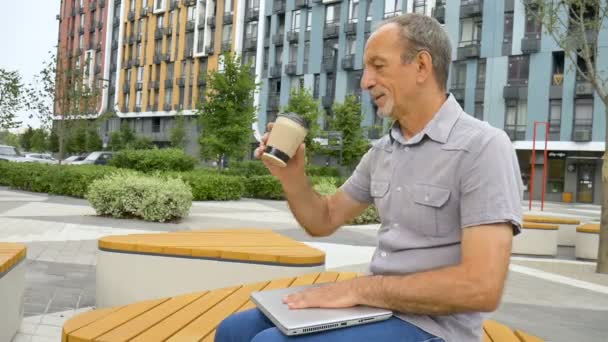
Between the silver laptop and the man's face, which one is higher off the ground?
the man's face

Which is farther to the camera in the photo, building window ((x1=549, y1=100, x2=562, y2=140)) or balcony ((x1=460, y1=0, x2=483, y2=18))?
balcony ((x1=460, y1=0, x2=483, y2=18))

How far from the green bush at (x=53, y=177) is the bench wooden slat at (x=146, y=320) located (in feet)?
50.6

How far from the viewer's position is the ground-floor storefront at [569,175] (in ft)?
120

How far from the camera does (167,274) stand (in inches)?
182

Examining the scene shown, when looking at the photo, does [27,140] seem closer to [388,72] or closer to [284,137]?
[284,137]

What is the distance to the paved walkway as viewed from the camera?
16.5 feet

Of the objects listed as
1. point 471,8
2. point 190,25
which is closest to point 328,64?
point 471,8

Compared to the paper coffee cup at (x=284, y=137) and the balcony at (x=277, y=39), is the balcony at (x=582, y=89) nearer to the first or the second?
the balcony at (x=277, y=39)

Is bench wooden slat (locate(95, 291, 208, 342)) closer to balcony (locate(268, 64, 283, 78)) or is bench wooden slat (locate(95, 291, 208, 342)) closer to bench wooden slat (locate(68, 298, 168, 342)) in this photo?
bench wooden slat (locate(68, 298, 168, 342))

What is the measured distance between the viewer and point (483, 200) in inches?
68.6

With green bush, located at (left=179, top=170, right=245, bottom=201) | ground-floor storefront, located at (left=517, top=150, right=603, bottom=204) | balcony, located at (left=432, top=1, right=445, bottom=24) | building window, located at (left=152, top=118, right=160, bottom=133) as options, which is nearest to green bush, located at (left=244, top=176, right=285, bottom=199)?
green bush, located at (left=179, top=170, right=245, bottom=201)

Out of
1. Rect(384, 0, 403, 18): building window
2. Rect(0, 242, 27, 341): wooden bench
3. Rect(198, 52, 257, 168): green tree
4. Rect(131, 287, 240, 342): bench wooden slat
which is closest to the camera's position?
Rect(131, 287, 240, 342): bench wooden slat

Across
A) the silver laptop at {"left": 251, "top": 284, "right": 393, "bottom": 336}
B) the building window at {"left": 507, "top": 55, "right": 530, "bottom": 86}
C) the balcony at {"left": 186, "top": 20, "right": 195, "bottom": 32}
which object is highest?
the balcony at {"left": 186, "top": 20, "right": 195, "bottom": 32}

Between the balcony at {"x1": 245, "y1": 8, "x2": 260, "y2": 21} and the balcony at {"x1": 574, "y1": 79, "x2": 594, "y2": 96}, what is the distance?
26205 mm
